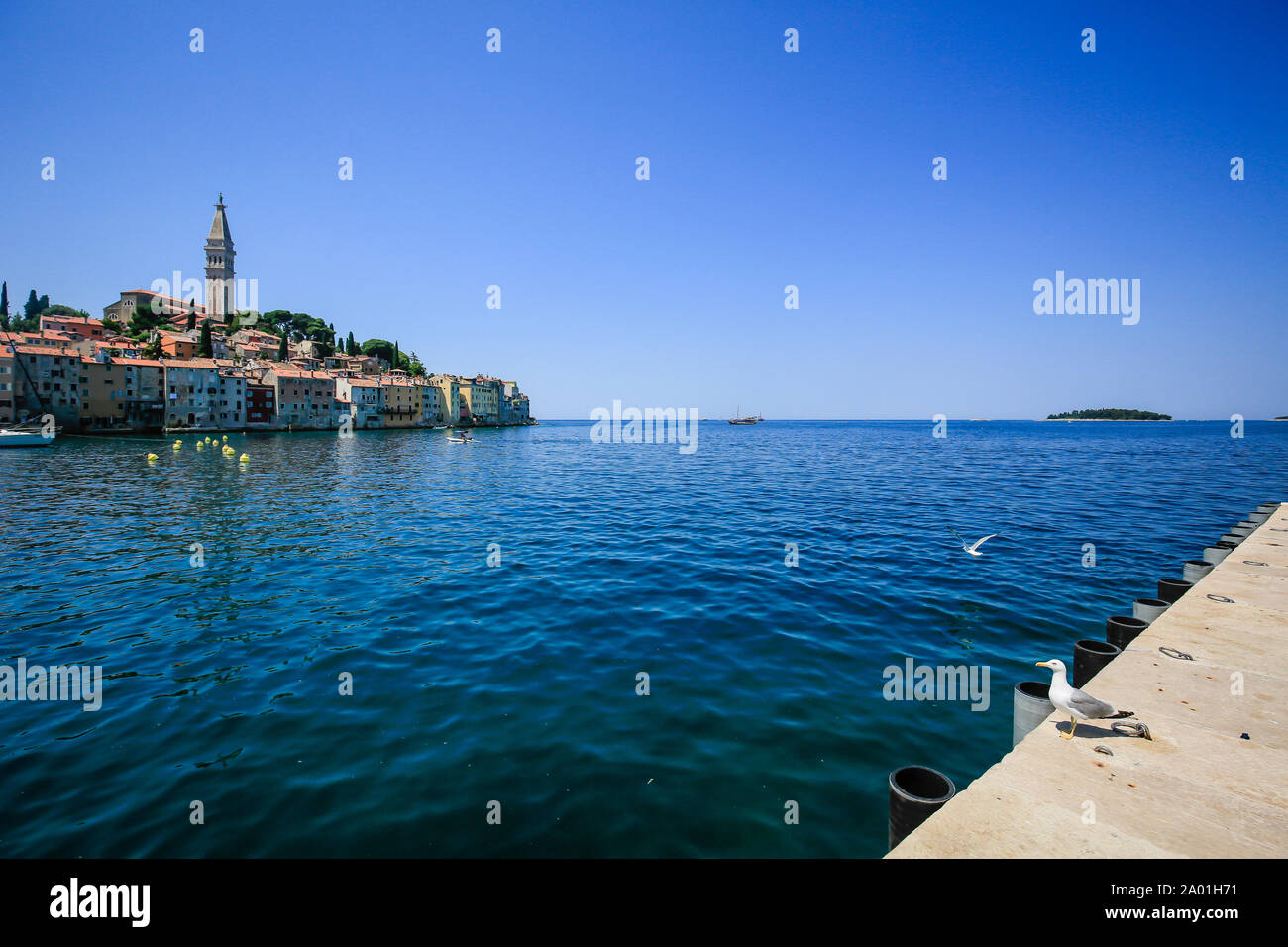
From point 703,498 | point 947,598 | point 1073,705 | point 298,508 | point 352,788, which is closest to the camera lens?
point 1073,705

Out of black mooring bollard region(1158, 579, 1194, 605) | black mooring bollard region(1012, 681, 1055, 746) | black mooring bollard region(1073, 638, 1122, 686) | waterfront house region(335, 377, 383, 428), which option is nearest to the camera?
black mooring bollard region(1012, 681, 1055, 746)

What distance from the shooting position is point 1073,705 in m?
6.66

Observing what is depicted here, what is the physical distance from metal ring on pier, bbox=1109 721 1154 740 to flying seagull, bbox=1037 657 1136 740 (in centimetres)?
11

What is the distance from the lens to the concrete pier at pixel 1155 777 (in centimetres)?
478

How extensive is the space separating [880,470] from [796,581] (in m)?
43.9

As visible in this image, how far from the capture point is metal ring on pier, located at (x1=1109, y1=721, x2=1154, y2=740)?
652cm

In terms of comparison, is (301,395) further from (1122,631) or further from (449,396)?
(1122,631)

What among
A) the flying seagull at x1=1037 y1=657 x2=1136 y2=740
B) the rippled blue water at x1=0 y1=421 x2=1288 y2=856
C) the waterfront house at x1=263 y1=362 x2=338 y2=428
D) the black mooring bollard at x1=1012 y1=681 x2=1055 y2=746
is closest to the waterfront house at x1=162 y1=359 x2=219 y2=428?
the waterfront house at x1=263 y1=362 x2=338 y2=428

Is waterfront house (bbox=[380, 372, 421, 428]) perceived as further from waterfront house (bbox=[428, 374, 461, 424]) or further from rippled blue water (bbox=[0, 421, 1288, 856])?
rippled blue water (bbox=[0, 421, 1288, 856])

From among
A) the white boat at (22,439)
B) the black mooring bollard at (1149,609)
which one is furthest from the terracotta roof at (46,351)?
the black mooring bollard at (1149,609)

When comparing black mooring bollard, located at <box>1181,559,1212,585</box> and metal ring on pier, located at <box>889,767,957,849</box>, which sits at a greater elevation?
black mooring bollard, located at <box>1181,559,1212,585</box>
